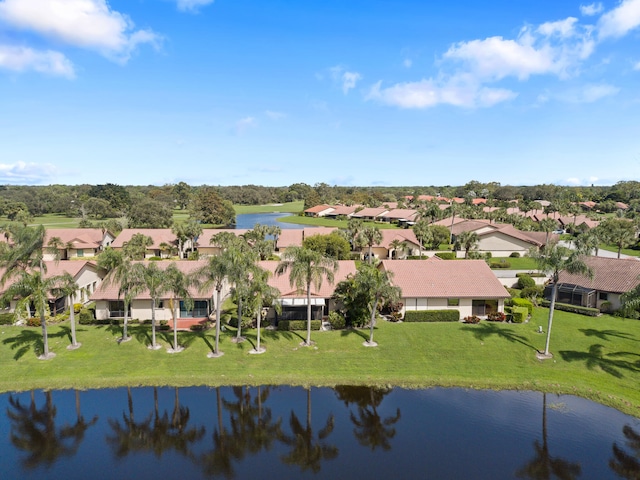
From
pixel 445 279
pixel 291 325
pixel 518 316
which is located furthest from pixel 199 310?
pixel 518 316

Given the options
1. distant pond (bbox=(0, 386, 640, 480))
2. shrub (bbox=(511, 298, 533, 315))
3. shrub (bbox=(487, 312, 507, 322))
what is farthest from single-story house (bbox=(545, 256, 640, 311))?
distant pond (bbox=(0, 386, 640, 480))

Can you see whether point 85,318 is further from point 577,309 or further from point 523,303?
point 577,309

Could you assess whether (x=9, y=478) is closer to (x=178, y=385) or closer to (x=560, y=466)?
(x=178, y=385)

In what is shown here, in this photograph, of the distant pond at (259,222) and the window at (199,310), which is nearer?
the window at (199,310)

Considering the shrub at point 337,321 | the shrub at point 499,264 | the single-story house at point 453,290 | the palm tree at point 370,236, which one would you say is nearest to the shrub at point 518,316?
the single-story house at point 453,290

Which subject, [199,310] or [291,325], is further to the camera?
[199,310]

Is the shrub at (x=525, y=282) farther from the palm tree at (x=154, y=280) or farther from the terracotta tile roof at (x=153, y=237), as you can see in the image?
the terracotta tile roof at (x=153, y=237)

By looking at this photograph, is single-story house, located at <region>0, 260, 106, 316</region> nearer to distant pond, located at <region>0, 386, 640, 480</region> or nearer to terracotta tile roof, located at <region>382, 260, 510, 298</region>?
distant pond, located at <region>0, 386, 640, 480</region>
